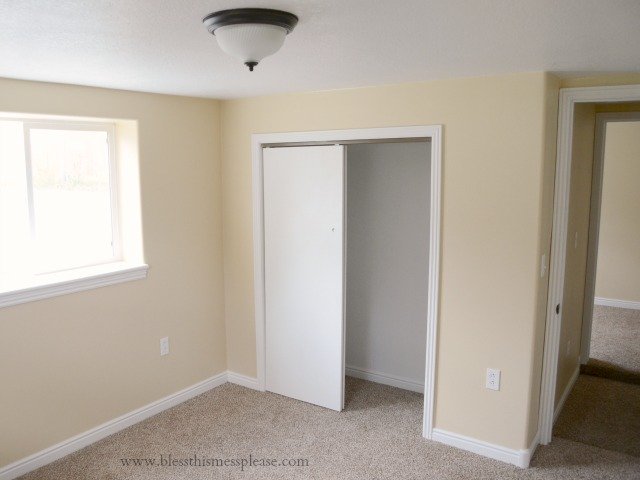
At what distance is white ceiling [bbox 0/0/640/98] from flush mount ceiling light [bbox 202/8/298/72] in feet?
0.13

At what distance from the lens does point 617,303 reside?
20.9 feet

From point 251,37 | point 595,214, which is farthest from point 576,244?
point 251,37

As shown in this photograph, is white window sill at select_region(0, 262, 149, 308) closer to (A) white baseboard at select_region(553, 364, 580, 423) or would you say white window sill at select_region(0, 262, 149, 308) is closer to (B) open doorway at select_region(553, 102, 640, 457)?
(B) open doorway at select_region(553, 102, 640, 457)

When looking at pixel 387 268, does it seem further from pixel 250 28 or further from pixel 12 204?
pixel 250 28

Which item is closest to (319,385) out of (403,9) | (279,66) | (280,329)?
(280,329)

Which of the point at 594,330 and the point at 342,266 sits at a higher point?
the point at 342,266

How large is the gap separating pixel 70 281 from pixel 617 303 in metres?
5.93

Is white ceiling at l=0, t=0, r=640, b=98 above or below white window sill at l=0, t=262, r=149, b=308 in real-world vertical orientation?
above

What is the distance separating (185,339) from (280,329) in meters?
0.68

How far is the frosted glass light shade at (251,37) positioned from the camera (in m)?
1.65

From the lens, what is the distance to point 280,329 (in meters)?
3.92

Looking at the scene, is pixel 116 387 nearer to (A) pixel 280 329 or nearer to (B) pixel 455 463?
(A) pixel 280 329

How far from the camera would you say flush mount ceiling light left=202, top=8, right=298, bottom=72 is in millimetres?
1597

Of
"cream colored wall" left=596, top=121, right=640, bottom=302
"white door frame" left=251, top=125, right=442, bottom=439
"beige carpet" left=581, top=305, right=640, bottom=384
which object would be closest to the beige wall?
"white door frame" left=251, top=125, right=442, bottom=439
